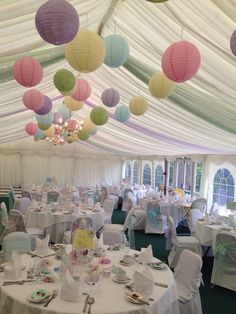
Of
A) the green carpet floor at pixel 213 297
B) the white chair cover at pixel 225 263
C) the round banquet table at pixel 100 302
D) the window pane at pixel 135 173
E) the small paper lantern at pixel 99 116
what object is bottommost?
the green carpet floor at pixel 213 297

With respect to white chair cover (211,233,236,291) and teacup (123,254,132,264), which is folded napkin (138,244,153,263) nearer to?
teacup (123,254,132,264)

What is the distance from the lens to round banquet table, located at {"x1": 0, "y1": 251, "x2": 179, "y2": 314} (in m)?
2.50

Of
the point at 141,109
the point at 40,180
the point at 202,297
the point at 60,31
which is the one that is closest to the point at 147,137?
the point at 141,109

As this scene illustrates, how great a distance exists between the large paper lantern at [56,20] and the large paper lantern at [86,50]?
51 centimetres

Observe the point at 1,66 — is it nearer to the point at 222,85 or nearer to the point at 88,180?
the point at 222,85

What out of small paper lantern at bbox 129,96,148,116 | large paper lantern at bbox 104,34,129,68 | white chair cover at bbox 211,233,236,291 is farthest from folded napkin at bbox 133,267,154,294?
small paper lantern at bbox 129,96,148,116

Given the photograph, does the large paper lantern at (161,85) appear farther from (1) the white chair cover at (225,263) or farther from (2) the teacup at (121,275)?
(1) the white chair cover at (225,263)

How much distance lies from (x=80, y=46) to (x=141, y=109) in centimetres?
213

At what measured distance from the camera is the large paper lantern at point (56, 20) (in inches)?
92.9

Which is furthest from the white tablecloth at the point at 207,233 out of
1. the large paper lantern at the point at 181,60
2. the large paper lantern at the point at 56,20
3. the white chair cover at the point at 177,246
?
the large paper lantern at the point at 56,20

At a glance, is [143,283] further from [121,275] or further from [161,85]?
[161,85]

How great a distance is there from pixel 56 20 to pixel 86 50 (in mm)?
641

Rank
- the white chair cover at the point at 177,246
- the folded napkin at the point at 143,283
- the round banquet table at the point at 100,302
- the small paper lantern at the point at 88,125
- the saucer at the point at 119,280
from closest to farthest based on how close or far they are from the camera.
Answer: the round banquet table at the point at 100,302 → the folded napkin at the point at 143,283 → the saucer at the point at 119,280 → the white chair cover at the point at 177,246 → the small paper lantern at the point at 88,125

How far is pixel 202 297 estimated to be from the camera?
15.4ft
